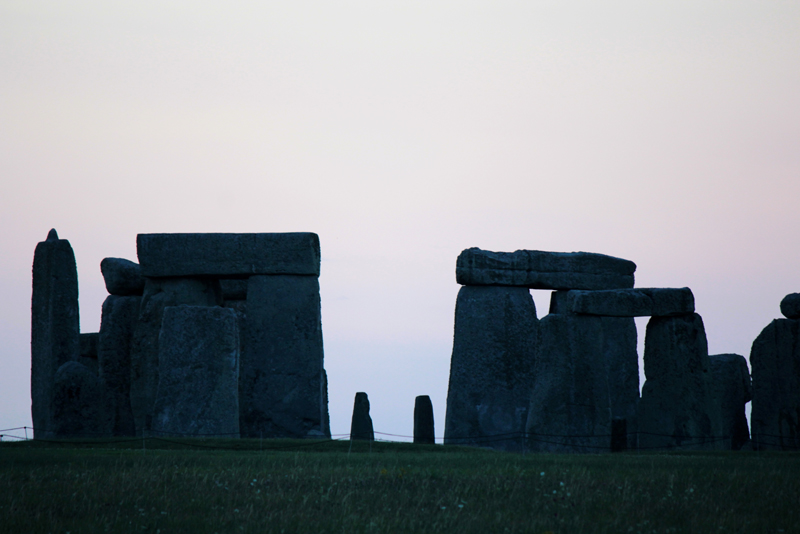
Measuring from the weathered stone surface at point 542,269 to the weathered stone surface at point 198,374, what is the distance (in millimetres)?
5759

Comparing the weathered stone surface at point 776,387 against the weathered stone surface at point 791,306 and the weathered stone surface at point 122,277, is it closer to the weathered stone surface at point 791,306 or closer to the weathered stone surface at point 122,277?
the weathered stone surface at point 791,306

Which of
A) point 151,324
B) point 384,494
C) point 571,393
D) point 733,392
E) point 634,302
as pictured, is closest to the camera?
point 384,494

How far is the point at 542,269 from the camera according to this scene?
895 inches

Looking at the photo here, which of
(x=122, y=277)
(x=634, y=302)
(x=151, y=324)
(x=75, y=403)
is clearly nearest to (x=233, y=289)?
(x=122, y=277)

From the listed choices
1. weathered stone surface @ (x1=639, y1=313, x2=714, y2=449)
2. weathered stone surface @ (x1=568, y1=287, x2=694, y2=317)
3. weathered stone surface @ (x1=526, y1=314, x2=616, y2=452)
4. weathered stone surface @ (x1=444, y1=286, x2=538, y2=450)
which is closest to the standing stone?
weathered stone surface @ (x1=444, y1=286, x2=538, y2=450)

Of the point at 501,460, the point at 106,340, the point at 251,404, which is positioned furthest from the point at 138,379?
the point at 501,460

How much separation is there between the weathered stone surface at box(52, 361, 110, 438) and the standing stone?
258 inches

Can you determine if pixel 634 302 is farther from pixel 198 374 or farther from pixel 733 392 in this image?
pixel 198 374

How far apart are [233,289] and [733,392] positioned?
36.9ft

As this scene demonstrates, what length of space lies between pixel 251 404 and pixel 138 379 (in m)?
3.11

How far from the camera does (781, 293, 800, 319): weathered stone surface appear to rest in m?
20.3

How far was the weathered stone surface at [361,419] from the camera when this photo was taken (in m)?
19.7

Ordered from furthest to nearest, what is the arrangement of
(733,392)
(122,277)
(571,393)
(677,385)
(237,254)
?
(122,277), (733,392), (237,254), (677,385), (571,393)

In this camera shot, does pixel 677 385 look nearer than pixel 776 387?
Yes
